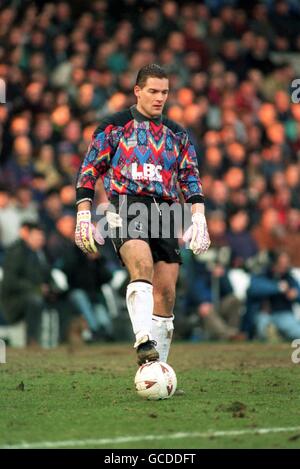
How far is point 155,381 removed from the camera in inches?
352

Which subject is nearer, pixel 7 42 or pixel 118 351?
pixel 118 351

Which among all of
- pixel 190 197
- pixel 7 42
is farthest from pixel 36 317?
pixel 190 197

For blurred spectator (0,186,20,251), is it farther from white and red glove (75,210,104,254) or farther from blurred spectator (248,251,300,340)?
white and red glove (75,210,104,254)

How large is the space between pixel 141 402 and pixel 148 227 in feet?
4.71

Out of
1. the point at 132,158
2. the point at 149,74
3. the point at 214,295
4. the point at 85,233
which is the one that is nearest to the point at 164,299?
the point at 85,233

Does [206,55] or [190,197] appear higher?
[206,55]

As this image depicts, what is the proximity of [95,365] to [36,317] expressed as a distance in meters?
3.38

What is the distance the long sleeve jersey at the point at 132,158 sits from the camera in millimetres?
9570

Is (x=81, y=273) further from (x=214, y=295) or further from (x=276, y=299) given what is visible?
(x=276, y=299)

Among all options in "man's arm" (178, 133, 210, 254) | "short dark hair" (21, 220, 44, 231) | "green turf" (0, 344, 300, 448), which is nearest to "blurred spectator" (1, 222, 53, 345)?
"short dark hair" (21, 220, 44, 231)

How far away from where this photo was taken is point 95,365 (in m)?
13.0

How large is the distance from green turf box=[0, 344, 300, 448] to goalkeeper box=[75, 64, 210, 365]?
0.76 m

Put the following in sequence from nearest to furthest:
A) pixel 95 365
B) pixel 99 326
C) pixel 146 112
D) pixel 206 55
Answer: pixel 146 112 → pixel 95 365 → pixel 99 326 → pixel 206 55
